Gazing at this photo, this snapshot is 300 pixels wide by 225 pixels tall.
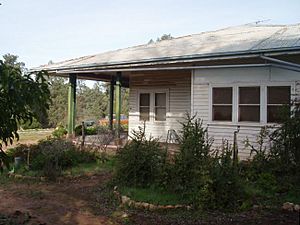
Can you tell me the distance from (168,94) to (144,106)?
1454mm

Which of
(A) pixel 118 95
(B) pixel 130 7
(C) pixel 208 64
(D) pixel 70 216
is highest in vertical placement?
(B) pixel 130 7

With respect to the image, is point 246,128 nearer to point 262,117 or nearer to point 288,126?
point 262,117

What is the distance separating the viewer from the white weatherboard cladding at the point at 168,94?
15.6m

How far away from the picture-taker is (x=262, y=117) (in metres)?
11.4

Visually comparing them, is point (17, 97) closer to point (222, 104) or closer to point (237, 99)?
point (237, 99)

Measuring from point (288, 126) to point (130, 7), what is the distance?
11722 mm

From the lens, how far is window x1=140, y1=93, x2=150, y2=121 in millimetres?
16766

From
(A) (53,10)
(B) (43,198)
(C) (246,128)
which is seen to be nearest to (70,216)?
(B) (43,198)

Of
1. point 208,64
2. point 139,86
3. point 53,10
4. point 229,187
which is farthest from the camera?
point 139,86

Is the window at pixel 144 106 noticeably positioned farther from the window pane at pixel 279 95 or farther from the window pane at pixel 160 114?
the window pane at pixel 279 95

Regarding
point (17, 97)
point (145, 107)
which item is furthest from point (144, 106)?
point (17, 97)

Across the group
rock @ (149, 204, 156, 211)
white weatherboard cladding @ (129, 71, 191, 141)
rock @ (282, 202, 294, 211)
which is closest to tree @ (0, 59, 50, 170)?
rock @ (149, 204, 156, 211)

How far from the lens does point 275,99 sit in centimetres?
1117

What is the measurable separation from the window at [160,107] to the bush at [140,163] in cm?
805
